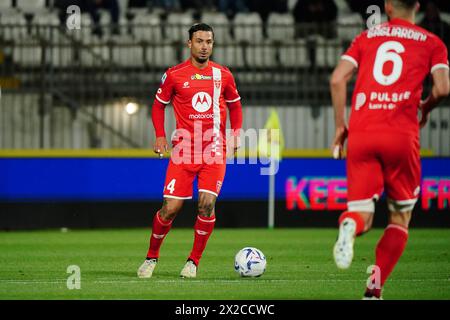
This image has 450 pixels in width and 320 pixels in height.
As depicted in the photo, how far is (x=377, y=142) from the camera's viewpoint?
7.36 meters

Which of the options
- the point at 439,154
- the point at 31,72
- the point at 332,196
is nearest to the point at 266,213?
the point at 332,196

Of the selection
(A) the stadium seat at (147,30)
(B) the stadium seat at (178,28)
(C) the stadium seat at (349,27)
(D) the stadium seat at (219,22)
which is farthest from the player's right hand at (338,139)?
(D) the stadium seat at (219,22)

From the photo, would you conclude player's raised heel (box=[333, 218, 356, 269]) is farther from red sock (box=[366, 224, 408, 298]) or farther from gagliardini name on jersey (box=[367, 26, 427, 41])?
gagliardini name on jersey (box=[367, 26, 427, 41])

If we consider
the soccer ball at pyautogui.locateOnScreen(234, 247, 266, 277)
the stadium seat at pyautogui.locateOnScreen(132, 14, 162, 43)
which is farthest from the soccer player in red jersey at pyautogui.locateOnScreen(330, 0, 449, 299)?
the stadium seat at pyautogui.locateOnScreen(132, 14, 162, 43)

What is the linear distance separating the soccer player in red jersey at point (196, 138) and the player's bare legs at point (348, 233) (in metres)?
3.11

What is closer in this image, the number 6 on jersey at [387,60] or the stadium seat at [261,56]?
the number 6 on jersey at [387,60]

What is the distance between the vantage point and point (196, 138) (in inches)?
408

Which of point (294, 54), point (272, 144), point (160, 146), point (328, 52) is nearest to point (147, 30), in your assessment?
point (294, 54)

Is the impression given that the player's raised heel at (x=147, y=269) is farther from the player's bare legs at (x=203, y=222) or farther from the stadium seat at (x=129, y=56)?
the stadium seat at (x=129, y=56)

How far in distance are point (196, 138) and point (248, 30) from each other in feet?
35.7

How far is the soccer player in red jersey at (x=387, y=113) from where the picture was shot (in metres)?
7.38

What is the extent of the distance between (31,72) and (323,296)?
1156 cm
